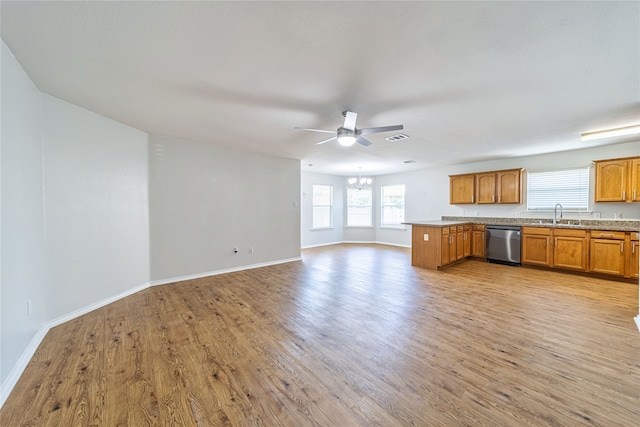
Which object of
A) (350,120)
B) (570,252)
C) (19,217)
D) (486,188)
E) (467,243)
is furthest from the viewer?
(486,188)

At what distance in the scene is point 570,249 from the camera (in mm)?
4750

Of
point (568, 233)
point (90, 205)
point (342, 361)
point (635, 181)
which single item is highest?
point (635, 181)

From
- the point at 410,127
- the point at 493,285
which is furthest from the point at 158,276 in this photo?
the point at 493,285

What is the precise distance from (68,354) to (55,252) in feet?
4.04

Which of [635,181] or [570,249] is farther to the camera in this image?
[570,249]

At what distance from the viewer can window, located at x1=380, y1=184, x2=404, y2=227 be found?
8.47 metres

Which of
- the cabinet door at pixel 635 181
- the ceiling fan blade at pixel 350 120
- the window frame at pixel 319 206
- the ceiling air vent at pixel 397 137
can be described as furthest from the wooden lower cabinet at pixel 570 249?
the window frame at pixel 319 206

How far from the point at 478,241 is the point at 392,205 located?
10.2 ft

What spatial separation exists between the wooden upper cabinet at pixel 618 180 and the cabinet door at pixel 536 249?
1160mm

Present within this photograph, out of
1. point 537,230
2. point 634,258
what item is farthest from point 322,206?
point 634,258

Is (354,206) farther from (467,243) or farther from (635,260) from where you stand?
(635,260)

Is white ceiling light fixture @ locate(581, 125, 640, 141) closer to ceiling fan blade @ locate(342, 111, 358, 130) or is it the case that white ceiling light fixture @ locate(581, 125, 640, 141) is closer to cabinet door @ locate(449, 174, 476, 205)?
cabinet door @ locate(449, 174, 476, 205)

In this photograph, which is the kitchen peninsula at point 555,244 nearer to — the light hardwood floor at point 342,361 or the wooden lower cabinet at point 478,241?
the wooden lower cabinet at point 478,241

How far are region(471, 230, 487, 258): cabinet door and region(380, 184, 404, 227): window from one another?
2.57 metres
